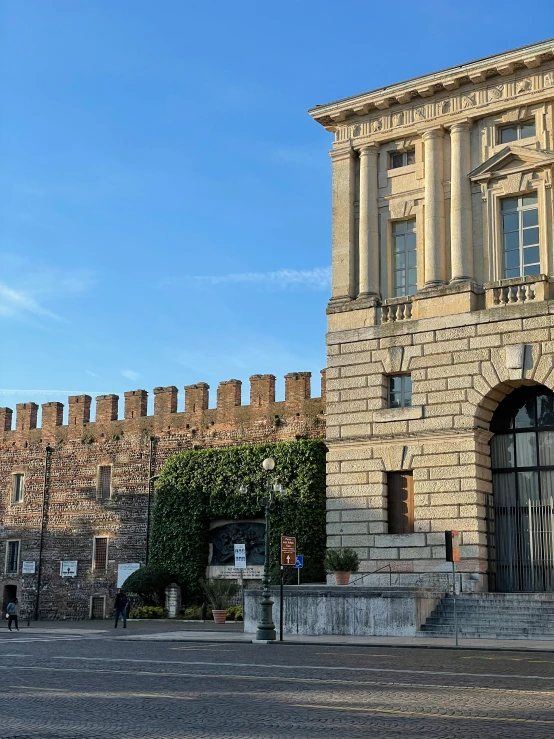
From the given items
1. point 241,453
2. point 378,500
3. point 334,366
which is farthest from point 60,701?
point 241,453

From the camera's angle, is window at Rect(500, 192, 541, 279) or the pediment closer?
the pediment

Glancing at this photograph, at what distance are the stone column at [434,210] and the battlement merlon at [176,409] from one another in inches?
369

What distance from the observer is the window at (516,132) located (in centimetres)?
2794

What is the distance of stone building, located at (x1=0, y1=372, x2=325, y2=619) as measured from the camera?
39.2 metres

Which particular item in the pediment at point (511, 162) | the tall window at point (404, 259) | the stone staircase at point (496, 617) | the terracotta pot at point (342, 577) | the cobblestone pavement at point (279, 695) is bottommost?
the cobblestone pavement at point (279, 695)

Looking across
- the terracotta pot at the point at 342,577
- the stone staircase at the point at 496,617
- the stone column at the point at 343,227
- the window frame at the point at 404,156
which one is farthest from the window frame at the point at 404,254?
the stone staircase at the point at 496,617

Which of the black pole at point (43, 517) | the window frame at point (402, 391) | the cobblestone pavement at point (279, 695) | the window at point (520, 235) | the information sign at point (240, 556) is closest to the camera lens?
the cobblestone pavement at point (279, 695)

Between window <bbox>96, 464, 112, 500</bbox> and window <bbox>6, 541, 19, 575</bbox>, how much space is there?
5.33 meters

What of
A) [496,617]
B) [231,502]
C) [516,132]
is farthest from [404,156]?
[231,502]

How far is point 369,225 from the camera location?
2989cm

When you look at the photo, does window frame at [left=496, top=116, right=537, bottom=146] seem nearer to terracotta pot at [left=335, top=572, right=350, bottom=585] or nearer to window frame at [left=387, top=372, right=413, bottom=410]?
window frame at [left=387, top=372, right=413, bottom=410]

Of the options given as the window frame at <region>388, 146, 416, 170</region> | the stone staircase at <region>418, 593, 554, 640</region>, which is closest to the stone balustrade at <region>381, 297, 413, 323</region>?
the window frame at <region>388, 146, 416, 170</region>

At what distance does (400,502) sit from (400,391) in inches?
126

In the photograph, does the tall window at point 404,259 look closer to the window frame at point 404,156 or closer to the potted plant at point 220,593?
the window frame at point 404,156
